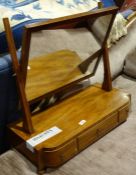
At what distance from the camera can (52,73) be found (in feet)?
4.22

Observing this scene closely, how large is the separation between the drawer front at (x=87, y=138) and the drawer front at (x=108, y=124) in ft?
0.12

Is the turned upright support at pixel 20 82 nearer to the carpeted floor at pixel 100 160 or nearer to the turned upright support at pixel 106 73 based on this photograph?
the carpeted floor at pixel 100 160

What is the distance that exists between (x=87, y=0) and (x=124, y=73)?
507mm

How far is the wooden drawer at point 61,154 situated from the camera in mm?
1085

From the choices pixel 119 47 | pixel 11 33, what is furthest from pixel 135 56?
pixel 11 33

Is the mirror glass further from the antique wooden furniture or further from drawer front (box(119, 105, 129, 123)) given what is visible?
drawer front (box(119, 105, 129, 123))

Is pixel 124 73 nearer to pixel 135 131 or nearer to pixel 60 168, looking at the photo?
pixel 135 131

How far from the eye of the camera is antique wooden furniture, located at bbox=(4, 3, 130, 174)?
1.08 meters

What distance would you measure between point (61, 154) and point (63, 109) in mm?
258

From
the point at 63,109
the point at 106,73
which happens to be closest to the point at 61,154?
the point at 63,109

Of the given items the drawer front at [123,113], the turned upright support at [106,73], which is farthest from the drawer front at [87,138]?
the turned upright support at [106,73]

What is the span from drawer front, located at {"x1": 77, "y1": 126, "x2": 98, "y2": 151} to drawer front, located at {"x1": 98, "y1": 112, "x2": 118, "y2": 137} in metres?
0.04

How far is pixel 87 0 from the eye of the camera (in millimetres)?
1773

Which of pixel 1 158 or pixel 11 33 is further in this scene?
pixel 1 158
